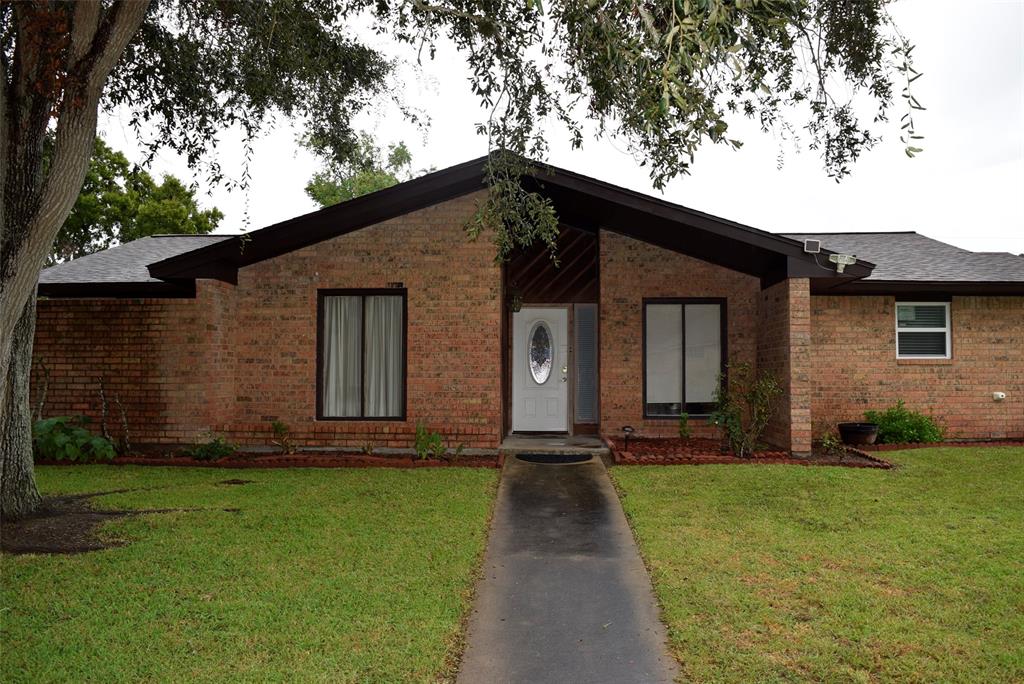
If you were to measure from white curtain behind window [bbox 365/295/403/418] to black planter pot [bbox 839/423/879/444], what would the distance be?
704 centimetres

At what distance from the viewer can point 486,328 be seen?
9.63 m

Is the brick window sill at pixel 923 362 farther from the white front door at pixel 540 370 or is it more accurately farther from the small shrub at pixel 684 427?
the white front door at pixel 540 370

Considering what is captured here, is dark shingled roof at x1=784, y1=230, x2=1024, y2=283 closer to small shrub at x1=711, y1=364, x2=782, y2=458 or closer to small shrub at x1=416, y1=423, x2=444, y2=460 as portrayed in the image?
small shrub at x1=711, y1=364, x2=782, y2=458

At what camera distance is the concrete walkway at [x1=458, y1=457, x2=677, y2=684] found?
11.8 feet

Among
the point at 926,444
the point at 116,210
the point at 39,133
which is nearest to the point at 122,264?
the point at 39,133

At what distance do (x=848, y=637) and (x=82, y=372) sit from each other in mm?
10617

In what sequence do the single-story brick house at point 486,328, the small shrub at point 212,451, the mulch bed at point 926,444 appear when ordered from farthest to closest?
the mulch bed at point 926,444 → the single-story brick house at point 486,328 → the small shrub at point 212,451

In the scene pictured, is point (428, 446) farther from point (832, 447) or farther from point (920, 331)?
point (920, 331)

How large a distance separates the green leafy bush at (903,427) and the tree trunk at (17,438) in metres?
11.2

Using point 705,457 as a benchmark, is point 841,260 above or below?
above

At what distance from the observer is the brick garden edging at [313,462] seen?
8.76 meters

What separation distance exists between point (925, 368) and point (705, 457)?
15.9ft

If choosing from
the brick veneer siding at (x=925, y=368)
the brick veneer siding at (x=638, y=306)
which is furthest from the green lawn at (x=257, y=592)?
the brick veneer siding at (x=925, y=368)

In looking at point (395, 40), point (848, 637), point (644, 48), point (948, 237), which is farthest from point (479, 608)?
point (948, 237)
